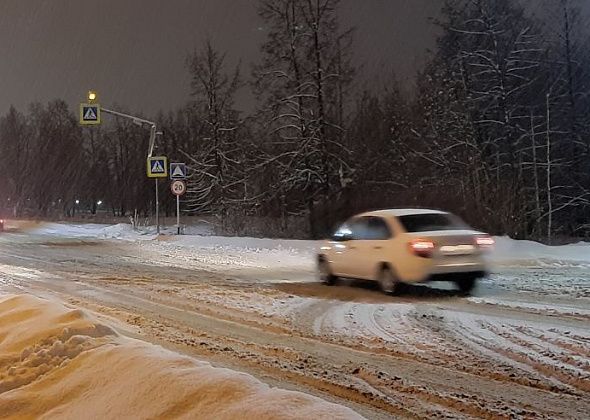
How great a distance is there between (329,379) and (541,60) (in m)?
31.2

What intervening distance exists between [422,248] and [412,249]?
168 millimetres

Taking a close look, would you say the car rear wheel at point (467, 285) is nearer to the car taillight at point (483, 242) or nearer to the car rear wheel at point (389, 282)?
the car taillight at point (483, 242)

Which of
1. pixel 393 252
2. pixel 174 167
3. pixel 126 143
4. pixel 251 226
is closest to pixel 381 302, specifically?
pixel 393 252

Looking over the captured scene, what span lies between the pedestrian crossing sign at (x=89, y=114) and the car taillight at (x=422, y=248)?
19.2 m

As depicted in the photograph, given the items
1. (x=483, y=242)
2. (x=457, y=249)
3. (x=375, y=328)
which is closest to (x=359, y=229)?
(x=457, y=249)

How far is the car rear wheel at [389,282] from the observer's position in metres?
11.9

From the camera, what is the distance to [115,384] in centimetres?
446

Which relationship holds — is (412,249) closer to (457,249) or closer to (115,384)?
(457,249)

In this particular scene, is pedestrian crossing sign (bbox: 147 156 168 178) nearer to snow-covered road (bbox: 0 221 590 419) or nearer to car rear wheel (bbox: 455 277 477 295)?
snow-covered road (bbox: 0 221 590 419)

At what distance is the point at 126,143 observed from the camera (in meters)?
96.4

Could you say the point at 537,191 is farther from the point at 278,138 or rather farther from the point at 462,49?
the point at 278,138

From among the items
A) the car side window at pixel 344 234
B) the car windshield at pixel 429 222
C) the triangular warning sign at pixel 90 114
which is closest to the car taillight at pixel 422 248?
the car windshield at pixel 429 222

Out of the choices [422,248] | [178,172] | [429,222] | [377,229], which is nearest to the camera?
[422,248]

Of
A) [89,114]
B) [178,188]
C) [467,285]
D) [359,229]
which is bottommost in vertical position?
[467,285]
